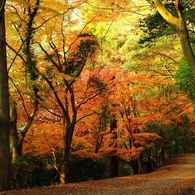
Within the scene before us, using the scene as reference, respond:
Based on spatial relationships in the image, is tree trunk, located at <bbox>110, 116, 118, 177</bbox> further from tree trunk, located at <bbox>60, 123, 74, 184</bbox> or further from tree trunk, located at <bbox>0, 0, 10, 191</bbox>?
tree trunk, located at <bbox>0, 0, 10, 191</bbox>

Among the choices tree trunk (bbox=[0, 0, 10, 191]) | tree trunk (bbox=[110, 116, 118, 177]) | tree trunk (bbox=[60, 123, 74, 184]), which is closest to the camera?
tree trunk (bbox=[0, 0, 10, 191])

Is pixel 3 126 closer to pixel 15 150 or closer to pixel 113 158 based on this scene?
pixel 15 150

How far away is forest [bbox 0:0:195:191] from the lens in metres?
9.71

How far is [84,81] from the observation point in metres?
14.9

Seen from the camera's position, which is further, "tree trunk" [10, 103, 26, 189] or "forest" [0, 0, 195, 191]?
"tree trunk" [10, 103, 26, 189]

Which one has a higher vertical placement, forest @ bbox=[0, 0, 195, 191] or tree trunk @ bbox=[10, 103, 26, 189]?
forest @ bbox=[0, 0, 195, 191]

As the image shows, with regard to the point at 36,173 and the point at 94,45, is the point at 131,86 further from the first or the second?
the point at 36,173

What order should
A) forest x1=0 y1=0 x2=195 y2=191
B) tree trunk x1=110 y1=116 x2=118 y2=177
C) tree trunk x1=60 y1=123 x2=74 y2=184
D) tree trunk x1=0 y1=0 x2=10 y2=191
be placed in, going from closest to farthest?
tree trunk x1=0 y1=0 x2=10 y2=191 < forest x1=0 y1=0 x2=195 y2=191 < tree trunk x1=60 y1=123 x2=74 y2=184 < tree trunk x1=110 y1=116 x2=118 y2=177

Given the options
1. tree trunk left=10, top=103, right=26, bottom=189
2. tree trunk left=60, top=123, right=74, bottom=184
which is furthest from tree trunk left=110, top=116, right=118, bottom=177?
tree trunk left=10, top=103, right=26, bottom=189

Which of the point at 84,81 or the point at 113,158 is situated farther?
the point at 113,158

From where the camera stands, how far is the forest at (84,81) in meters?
9.71

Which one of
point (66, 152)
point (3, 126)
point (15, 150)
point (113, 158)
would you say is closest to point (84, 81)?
point (66, 152)

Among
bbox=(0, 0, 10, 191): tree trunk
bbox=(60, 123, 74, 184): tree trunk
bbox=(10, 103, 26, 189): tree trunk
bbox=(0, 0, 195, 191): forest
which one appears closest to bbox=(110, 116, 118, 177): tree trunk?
bbox=(0, 0, 195, 191): forest

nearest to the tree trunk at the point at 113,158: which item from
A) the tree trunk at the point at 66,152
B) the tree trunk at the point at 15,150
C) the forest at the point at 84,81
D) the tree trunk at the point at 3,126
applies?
the forest at the point at 84,81
